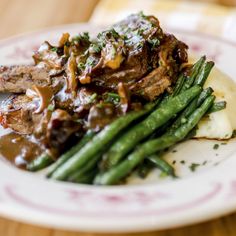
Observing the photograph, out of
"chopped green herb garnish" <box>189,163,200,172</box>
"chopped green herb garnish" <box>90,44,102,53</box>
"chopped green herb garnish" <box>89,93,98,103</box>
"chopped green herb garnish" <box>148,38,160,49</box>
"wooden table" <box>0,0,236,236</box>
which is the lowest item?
"wooden table" <box>0,0,236,236</box>

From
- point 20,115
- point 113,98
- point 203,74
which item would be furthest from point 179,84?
point 20,115

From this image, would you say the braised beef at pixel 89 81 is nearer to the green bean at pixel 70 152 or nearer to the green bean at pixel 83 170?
the green bean at pixel 70 152

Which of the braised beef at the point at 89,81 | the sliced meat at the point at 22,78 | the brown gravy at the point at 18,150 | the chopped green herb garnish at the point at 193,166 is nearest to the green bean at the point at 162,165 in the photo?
the chopped green herb garnish at the point at 193,166

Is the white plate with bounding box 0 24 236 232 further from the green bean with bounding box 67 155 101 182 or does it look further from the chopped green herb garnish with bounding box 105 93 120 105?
the chopped green herb garnish with bounding box 105 93 120 105

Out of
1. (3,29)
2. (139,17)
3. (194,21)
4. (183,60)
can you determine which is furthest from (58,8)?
(183,60)

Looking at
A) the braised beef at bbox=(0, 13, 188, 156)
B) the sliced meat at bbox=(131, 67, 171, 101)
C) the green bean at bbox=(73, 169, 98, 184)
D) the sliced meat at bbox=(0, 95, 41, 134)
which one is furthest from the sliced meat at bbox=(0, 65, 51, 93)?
the green bean at bbox=(73, 169, 98, 184)

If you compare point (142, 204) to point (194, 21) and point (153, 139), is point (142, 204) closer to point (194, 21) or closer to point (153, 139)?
point (153, 139)
